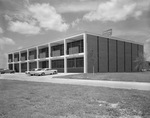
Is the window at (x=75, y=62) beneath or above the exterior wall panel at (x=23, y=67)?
above

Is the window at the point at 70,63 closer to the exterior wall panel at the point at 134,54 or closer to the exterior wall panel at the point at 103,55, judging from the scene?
the exterior wall panel at the point at 103,55

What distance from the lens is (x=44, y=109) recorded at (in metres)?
4.78

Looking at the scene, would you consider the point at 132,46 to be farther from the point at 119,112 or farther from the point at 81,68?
the point at 119,112

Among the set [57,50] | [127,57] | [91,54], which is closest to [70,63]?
[57,50]

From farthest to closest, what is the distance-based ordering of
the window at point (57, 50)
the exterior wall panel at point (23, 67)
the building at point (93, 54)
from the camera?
the exterior wall panel at point (23, 67) < the window at point (57, 50) < the building at point (93, 54)

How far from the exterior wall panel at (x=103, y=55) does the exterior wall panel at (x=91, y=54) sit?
1.56 m

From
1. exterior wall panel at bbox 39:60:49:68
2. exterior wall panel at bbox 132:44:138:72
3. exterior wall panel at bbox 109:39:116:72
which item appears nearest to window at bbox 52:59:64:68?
exterior wall panel at bbox 39:60:49:68

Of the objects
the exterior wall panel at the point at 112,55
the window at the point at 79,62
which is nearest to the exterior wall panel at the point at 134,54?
the exterior wall panel at the point at 112,55

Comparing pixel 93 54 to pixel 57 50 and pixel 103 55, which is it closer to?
pixel 103 55

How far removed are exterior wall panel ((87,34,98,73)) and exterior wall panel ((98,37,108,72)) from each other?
5.10 feet

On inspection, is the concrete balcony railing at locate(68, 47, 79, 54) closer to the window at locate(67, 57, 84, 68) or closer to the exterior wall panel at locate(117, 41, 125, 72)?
the window at locate(67, 57, 84, 68)

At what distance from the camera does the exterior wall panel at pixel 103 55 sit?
100ft

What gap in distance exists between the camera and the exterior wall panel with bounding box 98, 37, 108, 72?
3055cm

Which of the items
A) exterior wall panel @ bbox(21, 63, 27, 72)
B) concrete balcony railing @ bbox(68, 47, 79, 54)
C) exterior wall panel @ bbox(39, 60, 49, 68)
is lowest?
exterior wall panel @ bbox(21, 63, 27, 72)
